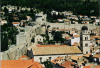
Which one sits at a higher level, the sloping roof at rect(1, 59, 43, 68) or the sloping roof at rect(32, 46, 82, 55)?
the sloping roof at rect(1, 59, 43, 68)

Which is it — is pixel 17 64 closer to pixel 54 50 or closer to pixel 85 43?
pixel 54 50

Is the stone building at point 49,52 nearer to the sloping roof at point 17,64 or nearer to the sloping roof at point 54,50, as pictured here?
the sloping roof at point 54,50

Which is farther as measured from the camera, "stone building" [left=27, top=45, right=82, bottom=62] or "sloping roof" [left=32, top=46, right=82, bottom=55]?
"sloping roof" [left=32, top=46, right=82, bottom=55]

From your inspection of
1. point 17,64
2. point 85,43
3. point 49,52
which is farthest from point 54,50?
point 17,64

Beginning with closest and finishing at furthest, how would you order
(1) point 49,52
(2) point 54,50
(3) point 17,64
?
(3) point 17,64
(1) point 49,52
(2) point 54,50

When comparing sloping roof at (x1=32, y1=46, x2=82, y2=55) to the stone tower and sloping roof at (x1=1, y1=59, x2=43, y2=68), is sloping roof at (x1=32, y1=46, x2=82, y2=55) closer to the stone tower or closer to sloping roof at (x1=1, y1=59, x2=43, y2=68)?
the stone tower

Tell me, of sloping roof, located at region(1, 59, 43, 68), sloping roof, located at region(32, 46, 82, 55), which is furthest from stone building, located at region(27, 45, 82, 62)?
sloping roof, located at region(1, 59, 43, 68)

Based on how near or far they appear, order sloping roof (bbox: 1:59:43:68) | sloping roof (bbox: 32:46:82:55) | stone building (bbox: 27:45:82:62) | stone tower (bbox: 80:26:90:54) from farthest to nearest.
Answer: stone tower (bbox: 80:26:90:54), sloping roof (bbox: 32:46:82:55), stone building (bbox: 27:45:82:62), sloping roof (bbox: 1:59:43:68)

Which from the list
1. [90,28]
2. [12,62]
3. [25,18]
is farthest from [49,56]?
[25,18]

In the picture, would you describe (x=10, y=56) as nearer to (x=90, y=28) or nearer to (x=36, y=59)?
(x=36, y=59)

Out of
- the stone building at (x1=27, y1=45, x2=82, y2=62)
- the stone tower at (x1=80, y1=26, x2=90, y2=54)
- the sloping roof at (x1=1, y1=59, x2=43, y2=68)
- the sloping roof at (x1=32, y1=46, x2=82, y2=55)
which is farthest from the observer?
the stone tower at (x1=80, y1=26, x2=90, y2=54)

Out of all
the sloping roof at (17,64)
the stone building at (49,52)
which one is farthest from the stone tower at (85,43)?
the sloping roof at (17,64)
